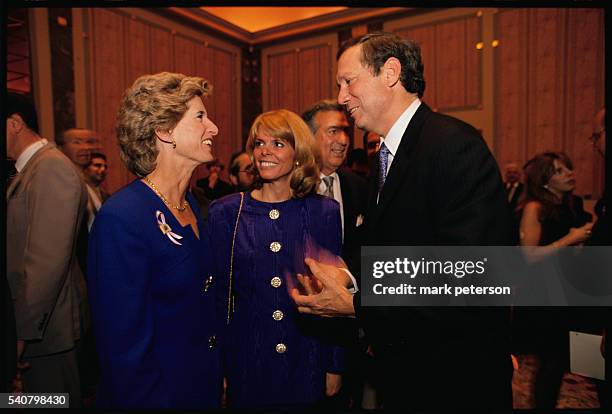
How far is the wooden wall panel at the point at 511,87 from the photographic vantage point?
6.30 metres

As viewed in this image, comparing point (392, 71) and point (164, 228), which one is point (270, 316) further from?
point (392, 71)

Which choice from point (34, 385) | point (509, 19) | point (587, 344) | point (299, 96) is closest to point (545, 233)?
point (587, 344)

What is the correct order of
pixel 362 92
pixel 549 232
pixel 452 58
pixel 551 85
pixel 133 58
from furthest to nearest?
pixel 452 58 → pixel 133 58 → pixel 551 85 → pixel 549 232 → pixel 362 92

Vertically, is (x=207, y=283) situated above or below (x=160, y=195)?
below

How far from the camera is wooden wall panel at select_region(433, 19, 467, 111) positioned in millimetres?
6602

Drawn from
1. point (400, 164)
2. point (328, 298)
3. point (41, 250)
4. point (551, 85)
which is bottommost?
point (328, 298)

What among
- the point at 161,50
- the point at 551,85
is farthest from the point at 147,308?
the point at 551,85

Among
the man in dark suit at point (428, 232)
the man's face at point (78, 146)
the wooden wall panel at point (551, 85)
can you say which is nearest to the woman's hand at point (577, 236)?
the man in dark suit at point (428, 232)

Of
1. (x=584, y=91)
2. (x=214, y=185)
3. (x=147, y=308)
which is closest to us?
(x=147, y=308)

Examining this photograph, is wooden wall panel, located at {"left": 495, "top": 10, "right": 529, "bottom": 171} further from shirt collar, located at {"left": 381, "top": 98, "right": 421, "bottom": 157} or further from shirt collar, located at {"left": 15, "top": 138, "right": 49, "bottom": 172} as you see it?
shirt collar, located at {"left": 15, "top": 138, "right": 49, "bottom": 172}

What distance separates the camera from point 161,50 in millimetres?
6664

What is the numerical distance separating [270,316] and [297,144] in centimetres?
84

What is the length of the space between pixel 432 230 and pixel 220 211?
987 millimetres

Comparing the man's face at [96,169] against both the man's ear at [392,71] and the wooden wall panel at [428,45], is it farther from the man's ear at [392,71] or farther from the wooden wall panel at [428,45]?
the wooden wall panel at [428,45]
